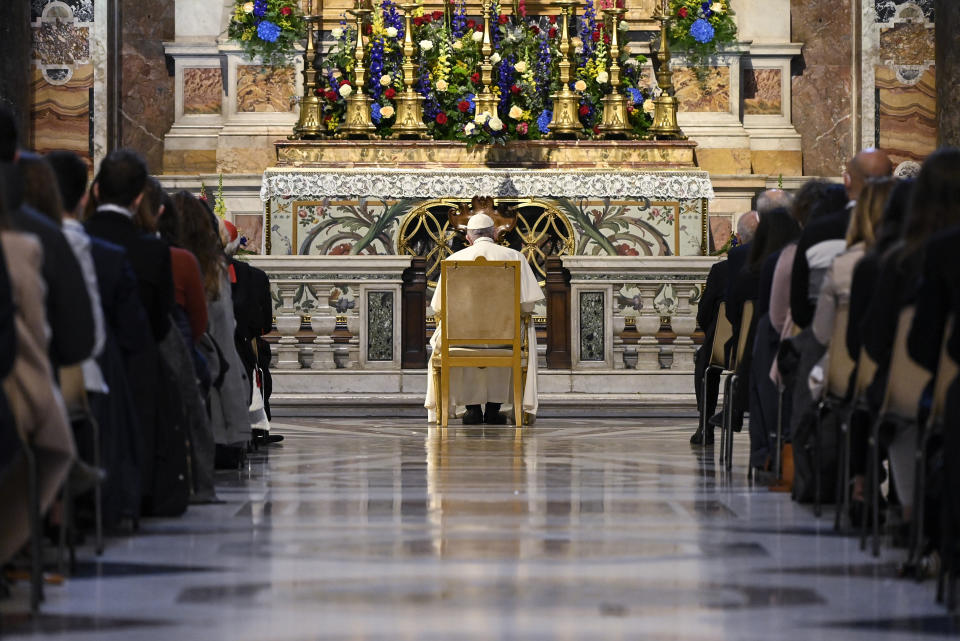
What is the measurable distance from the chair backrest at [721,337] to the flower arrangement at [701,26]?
6.93 metres

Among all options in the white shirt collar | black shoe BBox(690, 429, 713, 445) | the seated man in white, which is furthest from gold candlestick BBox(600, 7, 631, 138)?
the white shirt collar

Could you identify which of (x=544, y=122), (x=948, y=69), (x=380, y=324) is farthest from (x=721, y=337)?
(x=948, y=69)

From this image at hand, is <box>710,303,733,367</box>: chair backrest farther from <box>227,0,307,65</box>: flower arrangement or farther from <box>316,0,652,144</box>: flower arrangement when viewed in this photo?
<box>227,0,307,65</box>: flower arrangement

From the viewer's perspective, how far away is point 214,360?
7.43 metres

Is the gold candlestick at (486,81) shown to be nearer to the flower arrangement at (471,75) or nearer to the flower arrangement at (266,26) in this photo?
the flower arrangement at (471,75)

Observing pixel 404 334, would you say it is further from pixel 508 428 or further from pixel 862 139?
pixel 862 139

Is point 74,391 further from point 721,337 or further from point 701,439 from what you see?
point 701,439

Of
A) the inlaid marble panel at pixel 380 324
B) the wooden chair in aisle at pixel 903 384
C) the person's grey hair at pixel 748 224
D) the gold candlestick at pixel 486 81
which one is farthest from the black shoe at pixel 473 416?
the wooden chair in aisle at pixel 903 384

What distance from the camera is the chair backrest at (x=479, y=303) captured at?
1162cm

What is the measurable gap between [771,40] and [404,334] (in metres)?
5.27

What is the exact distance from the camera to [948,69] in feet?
52.1

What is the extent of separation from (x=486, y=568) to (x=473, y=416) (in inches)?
302

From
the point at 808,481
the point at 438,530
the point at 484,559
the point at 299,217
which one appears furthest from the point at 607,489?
the point at 299,217

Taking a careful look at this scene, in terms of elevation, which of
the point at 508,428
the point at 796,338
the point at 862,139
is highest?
the point at 862,139
